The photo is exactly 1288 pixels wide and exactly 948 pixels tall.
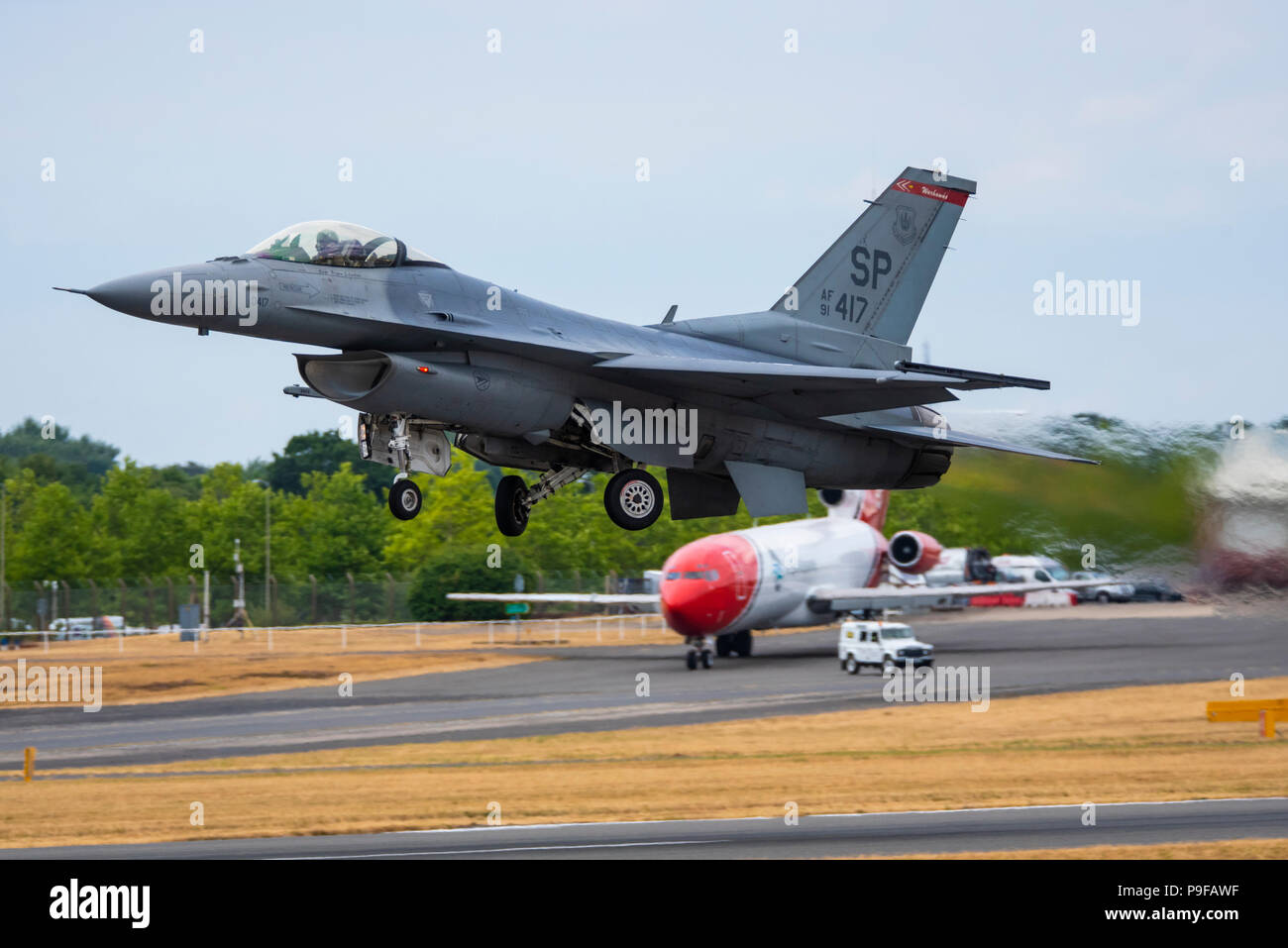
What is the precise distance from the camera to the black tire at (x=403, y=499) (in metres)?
21.5

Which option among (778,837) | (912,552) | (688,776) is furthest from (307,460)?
(778,837)

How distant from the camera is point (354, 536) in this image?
98.0 meters

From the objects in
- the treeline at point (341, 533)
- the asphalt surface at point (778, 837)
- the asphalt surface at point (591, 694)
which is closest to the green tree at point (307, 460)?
the treeline at point (341, 533)

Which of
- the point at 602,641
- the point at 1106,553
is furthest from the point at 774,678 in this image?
the point at 1106,553

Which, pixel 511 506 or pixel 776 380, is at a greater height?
pixel 776 380

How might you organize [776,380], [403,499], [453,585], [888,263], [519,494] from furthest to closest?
[453,585] < [888,263] < [519,494] < [776,380] < [403,499]

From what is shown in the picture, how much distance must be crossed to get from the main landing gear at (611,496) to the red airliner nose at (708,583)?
45880 millimetres

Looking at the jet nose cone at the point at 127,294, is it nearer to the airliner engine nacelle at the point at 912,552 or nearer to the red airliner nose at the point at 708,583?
the red airliner nose at the point at 708,583

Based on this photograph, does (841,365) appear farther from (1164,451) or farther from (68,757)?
(68,757)

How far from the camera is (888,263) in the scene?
27344 mm

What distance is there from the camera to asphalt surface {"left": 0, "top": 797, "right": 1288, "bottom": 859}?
33.1 meters

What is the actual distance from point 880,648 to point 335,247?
51.4m

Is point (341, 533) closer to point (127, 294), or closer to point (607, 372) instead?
point (607, 372)
